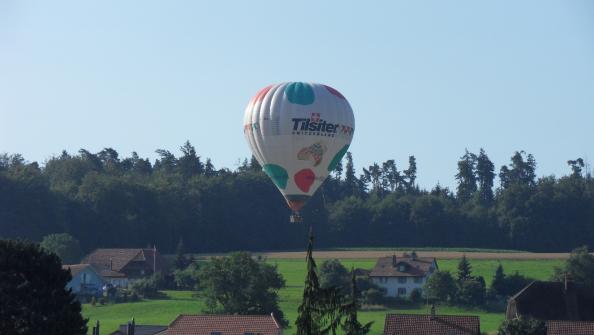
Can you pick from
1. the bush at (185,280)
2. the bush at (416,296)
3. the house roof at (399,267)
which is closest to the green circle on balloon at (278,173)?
the bush at (416,296)

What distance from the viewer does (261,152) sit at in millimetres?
57656

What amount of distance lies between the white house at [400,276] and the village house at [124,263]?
14.9 m

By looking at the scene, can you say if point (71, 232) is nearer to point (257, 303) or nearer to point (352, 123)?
point (257, 303)

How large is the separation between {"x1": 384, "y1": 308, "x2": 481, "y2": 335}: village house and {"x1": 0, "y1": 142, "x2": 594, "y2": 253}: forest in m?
52.4

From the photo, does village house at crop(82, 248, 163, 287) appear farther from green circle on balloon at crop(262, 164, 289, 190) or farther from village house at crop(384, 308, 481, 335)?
village house at crop(384, 308, 481, 335)

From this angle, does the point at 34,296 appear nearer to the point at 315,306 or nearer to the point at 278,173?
the point at 315,306

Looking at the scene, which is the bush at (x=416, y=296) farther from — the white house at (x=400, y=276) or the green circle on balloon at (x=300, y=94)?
the green circle on balloon at (x=300, y=94)

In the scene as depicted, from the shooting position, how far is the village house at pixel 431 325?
5109 centimetres

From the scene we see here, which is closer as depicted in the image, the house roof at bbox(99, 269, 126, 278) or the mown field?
the mown field

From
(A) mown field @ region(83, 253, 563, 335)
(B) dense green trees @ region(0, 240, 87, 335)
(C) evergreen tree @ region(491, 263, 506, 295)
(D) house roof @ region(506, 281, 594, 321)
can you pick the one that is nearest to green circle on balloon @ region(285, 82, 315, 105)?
(A) mown field @ region(83, 253, 563, 335)

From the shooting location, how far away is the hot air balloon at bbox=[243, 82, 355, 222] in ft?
184

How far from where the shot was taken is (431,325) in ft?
169

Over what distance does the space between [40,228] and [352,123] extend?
49.6 m

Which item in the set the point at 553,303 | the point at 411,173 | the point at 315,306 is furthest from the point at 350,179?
the point at 315,306
